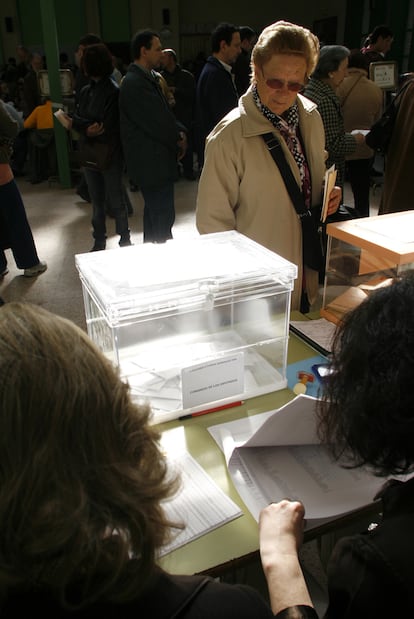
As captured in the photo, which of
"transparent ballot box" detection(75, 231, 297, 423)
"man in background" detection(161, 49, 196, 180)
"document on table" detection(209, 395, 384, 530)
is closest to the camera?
"document on table" detection(209, 395, 384, 530)

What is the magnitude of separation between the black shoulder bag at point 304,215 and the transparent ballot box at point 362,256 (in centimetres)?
25

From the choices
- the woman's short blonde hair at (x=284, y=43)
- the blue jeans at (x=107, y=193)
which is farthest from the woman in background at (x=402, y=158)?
the blue jeans at (x=107, y=193)

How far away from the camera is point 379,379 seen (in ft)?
2.24

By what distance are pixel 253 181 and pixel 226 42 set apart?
9.02ft

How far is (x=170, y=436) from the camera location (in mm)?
1076

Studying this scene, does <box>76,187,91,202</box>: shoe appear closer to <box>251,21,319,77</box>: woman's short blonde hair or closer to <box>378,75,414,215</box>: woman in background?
<box>378,75,414,215</box>: woman in background

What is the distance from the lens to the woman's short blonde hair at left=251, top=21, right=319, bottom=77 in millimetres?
1587

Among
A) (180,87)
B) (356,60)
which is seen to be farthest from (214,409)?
(180,87)

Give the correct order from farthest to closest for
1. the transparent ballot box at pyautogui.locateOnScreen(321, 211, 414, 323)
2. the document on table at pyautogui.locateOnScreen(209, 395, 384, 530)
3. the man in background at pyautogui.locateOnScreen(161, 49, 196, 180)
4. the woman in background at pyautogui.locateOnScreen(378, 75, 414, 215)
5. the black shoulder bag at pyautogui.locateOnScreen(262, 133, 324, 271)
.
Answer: the man in background at pyautogui.locateOnScreen(161, 49, 196, 180)
the woman in background at pyautogui.locateOnScreen(378, 75, 414, 215)
the black shoulder bag at pyautogui.locateOnScreen(262, 133, 324, 271)
the transparent ballot box at pyautogui.locateOnScreen(321, 211, 414, 323)
the document on table at pyautogui.locateOnScreen(209, 395, 384, 530)

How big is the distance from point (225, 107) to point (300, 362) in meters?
3.28

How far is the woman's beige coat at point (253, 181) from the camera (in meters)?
1.68

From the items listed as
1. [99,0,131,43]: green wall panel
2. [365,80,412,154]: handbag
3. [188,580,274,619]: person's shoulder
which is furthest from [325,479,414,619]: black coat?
[99,0,131,43]: green wall panel

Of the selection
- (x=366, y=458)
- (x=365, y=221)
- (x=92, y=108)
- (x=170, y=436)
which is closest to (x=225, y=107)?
(x=92, y=108)

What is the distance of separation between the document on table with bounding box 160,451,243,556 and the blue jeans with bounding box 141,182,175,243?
2.61 m
